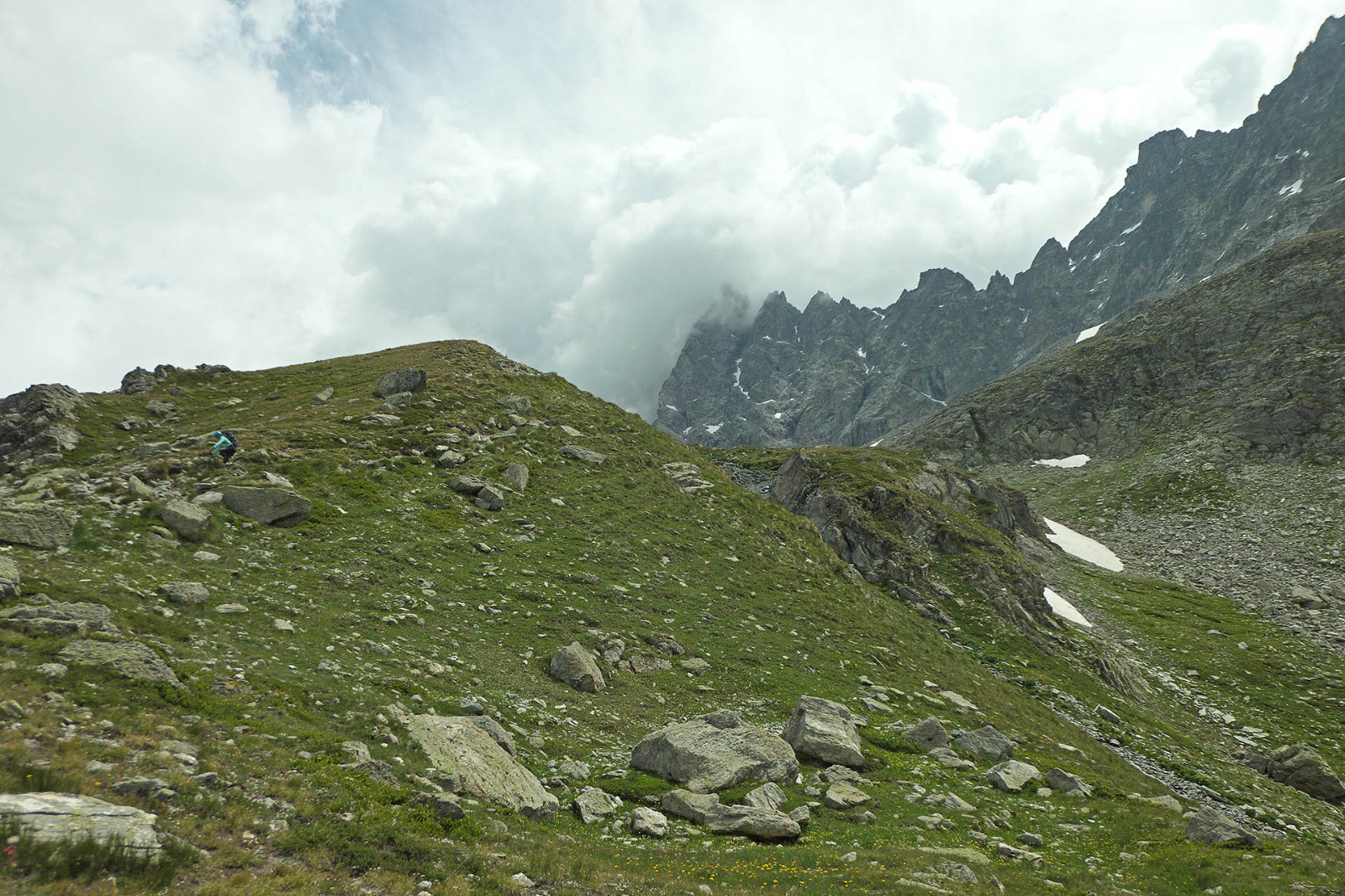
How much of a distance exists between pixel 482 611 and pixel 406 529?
7.20 metres

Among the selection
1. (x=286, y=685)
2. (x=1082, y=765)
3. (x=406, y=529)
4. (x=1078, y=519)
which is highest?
(x=1078, y=519)

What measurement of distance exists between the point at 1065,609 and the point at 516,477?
62.0 meters

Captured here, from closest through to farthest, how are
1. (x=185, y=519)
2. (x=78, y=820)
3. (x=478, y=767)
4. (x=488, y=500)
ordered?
(x=78, y=820), (x=478, y=767), (x=185, y=519), (x=488, y=500)

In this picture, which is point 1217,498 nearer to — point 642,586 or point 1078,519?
point 1078,519

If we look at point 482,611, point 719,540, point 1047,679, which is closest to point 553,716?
point 482,611

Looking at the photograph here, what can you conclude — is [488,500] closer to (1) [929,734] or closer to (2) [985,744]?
(1) [929,734]

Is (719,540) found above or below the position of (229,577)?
above

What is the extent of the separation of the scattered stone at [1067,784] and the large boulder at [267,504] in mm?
34199

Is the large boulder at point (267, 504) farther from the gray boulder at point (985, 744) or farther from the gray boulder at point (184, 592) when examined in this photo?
the gray boulder at point (985, 744)

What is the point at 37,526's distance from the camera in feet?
64.1

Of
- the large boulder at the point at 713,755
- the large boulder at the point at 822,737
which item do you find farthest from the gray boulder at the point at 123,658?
the large boulder at the point at 822,737

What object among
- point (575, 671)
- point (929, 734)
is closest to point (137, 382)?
point (575, 671)

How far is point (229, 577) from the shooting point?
71.0 ft

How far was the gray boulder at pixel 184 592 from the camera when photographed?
61.1 feet
